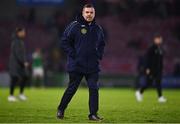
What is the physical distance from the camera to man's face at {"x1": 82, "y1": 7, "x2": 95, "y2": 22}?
1159 cm

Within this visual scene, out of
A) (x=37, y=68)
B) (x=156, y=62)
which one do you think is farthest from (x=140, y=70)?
(x=156, y=62)

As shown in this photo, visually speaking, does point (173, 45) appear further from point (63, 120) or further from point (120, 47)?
point (63, 120)

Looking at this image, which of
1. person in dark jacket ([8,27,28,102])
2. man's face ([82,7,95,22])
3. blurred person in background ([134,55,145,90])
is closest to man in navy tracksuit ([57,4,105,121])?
man's face ([82,7,95,22])

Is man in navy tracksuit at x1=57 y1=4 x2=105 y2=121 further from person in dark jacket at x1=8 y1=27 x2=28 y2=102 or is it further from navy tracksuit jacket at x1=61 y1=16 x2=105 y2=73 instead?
person in dark jacket at x1=8 y1=27 x2=28 y2=102

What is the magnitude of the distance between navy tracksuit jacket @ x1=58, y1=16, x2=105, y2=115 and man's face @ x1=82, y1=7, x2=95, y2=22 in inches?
4.8

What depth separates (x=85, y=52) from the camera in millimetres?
11758

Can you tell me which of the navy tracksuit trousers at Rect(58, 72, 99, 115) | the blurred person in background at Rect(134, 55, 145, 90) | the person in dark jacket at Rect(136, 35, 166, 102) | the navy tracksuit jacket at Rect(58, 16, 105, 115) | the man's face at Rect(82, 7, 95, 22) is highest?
the man's face at Rect(82, 7, 95, 22)

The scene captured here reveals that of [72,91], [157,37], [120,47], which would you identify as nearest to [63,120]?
[72,91]

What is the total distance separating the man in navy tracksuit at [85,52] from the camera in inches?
461

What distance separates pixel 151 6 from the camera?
143 feet

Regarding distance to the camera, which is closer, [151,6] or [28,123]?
[28,123]

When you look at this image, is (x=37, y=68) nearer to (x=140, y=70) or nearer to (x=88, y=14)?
(x=140, y=70)

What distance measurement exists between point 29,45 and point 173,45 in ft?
34.4

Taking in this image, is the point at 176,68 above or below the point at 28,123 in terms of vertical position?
below
